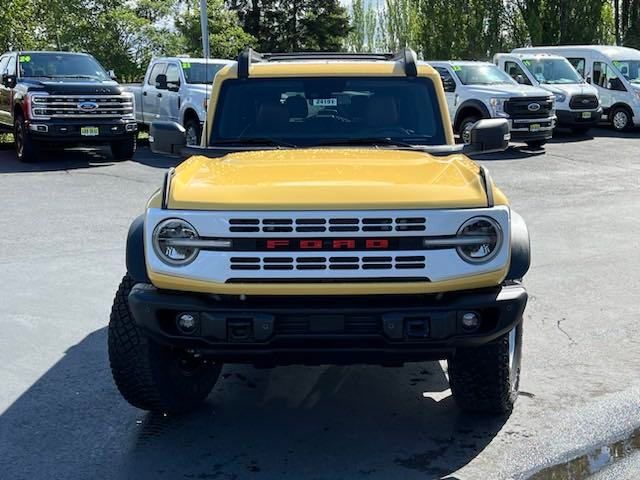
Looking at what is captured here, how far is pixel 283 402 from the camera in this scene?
494 cm

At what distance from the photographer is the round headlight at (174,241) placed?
13.1ft

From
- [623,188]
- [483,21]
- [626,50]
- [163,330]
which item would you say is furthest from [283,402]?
[483,21]

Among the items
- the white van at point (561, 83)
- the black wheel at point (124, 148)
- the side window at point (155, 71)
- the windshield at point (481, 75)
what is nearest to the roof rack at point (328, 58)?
the black wheel at point (124, 148)

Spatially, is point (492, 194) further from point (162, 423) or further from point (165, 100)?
point (165, 100)

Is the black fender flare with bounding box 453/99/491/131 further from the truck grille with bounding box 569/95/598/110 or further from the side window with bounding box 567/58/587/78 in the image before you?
the side window with bounding box 567/58/587/78

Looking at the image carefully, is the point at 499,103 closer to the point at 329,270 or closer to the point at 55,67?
the point at 55,67

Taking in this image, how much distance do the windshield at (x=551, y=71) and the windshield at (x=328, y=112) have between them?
55.8ft

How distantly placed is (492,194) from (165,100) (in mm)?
14978

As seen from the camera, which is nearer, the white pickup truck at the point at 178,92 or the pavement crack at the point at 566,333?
the pavement crack at the point at 566,333

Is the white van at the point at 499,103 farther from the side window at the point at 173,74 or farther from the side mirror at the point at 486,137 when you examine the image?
the side mirror at the point at 486,137

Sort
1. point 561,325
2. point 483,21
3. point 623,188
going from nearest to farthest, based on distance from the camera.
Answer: point 561,325
point 623,188
point 483,21

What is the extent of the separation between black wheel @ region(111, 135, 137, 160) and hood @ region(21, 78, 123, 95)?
982 mm

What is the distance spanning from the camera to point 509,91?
18562 millimetres

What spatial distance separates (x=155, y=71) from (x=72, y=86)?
379 centimetres
